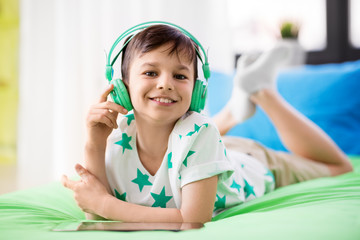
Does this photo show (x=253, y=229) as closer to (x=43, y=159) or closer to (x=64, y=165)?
(x=64, y=165)

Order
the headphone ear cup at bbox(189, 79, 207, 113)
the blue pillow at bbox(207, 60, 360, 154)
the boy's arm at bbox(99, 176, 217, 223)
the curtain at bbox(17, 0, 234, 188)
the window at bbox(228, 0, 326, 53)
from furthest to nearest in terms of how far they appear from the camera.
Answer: the window at bbox(228, 0, 326, 53) → the curtain at bbox(17, 0, 234, 188) → the blue pillow at bbox(207, 60, 360, 154) → the headphone ear cup at bbox(189, 79, 207, 113) → the boy's arm at bbox(99, 176, 217, 223)

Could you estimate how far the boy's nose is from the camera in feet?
3.10

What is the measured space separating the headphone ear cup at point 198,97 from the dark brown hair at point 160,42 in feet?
0.15

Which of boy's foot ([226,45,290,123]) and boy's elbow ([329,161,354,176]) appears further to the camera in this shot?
boy's foot ([226,45,290,123])

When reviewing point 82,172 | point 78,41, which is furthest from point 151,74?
point 78,41

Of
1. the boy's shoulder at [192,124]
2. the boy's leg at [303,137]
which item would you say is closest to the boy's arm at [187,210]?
the boy's shoulder at [192,124]

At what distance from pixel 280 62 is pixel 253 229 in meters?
1.14

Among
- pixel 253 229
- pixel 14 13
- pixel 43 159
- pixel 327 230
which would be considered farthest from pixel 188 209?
pixel 14 13

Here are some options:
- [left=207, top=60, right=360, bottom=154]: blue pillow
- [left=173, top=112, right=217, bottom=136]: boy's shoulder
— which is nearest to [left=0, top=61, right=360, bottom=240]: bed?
[left=207, top=60, right=360, bottom=154]: blue pillow

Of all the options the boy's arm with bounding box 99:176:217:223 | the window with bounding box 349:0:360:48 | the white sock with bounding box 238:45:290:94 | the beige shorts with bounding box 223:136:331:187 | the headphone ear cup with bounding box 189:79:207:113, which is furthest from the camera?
the window with bounding box 349:0:360:48

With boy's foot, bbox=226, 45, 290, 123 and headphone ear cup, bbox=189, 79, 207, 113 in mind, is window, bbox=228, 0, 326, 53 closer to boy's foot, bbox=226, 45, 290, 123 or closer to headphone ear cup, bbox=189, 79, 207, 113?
boy's foot, bbox=226, 45, 290, 123

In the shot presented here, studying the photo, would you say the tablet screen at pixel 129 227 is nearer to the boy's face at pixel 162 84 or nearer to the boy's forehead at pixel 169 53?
the boy's face at pixel 162 84

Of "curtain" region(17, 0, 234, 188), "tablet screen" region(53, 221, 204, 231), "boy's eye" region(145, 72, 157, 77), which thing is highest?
"curtain" region(17, 0, 234, 188)

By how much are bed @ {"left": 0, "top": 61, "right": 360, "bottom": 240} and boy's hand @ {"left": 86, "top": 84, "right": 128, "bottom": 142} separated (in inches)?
8.7
